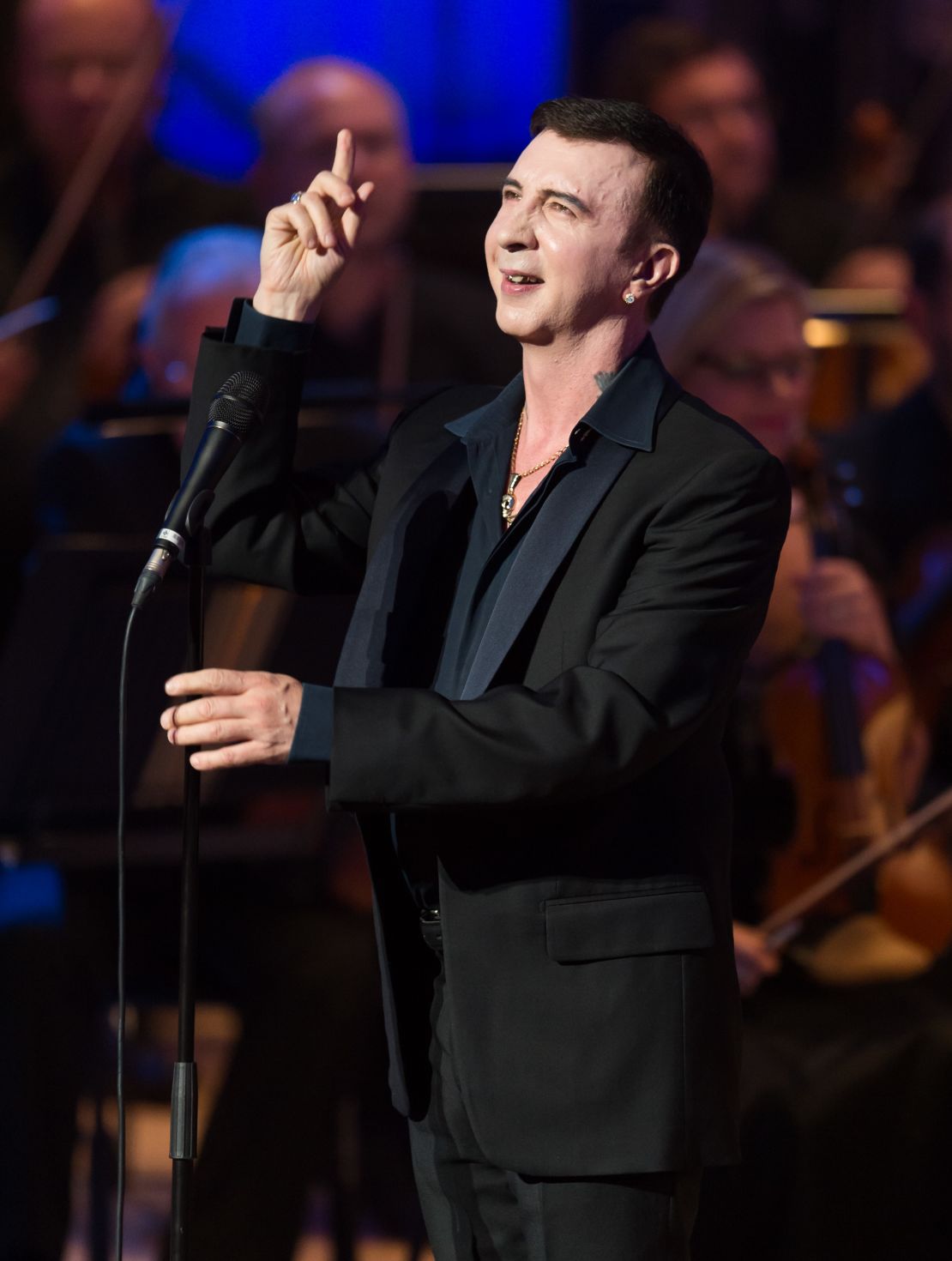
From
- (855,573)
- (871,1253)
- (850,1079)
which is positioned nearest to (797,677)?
(855,573)

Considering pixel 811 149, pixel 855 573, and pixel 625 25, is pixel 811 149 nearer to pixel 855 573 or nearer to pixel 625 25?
pixel 625 25

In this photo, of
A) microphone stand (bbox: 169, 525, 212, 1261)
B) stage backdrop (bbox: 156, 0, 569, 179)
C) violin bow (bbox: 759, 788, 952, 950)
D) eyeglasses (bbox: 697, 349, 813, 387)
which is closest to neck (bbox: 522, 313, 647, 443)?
microphone stand (bbox: 169, 525, 212, 1261)

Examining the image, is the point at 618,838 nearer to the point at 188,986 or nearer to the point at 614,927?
the point at 614,927

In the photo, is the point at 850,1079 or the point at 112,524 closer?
the point at 850,1079

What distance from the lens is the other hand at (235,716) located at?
1222 mm

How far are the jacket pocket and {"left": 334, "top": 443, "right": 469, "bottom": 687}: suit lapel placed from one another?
26 cm

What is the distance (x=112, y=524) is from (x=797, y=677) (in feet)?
3.92

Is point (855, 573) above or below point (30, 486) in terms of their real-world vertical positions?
below

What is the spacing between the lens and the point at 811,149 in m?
3.46

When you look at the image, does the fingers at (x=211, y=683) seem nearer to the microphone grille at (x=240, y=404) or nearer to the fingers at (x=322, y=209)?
the microphone grille at (x=240, y=404)

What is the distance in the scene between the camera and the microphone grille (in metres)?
1.36

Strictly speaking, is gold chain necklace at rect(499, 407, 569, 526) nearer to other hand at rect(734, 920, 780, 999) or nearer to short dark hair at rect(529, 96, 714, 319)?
short dark hair at rect(529, 96, 714, 319)

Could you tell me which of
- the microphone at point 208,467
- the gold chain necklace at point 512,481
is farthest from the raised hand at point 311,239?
the gold chain necklace at point 512,481

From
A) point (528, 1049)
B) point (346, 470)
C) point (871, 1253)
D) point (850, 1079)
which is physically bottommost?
point (871, 1253)
